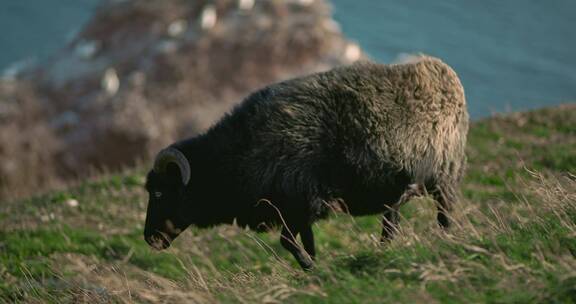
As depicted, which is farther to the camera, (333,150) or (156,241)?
(156,241)

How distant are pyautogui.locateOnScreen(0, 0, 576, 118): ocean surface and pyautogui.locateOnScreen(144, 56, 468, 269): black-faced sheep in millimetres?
23746

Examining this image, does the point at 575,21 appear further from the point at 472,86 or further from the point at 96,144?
the point at 96,144

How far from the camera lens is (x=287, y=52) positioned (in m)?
25.9

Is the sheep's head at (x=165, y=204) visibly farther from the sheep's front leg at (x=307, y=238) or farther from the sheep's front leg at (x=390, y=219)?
the sheep's front leg at (x=390, y=219)

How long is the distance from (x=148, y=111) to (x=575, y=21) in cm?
2607

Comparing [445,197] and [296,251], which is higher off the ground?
[445,197]

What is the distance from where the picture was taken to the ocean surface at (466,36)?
3469 centimetres

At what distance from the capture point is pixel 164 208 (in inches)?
386

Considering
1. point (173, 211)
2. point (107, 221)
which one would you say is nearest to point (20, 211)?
point (107, 221)

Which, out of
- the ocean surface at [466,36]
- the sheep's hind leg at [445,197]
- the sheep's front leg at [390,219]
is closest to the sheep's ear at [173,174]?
the sheep's front leg at [390,219]

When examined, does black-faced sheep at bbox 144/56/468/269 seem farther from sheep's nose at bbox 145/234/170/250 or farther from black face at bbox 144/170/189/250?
sheep's nose at bbox 145/234/170/250

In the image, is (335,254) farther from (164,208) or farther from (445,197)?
(164,208)

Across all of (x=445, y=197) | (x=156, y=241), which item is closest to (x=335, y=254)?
(x=445, y=197)

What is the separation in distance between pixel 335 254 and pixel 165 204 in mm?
2916
